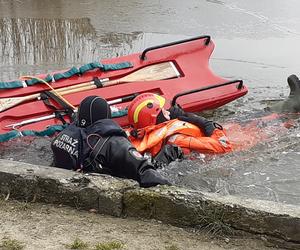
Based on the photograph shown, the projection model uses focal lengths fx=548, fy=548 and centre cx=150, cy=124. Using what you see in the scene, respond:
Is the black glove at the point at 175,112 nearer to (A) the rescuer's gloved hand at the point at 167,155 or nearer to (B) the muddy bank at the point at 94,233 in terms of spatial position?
(A) the rescuer's gloved hand at the point at 167,155

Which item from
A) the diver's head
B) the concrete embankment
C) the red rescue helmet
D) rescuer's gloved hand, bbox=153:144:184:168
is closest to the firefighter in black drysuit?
the diver's head

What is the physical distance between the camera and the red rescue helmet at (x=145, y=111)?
5406 millimetres

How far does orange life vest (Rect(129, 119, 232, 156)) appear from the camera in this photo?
519 cm

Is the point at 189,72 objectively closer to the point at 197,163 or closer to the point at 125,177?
the point at 197,163

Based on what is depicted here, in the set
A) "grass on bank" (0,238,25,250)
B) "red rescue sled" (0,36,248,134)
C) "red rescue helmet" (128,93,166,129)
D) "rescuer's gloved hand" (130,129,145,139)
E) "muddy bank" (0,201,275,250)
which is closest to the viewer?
"grass on bank" (0,238,25,250)

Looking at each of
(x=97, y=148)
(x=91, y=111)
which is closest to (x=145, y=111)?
(x=91, y=111)

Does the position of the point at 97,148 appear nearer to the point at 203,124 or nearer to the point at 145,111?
the point at 145,111

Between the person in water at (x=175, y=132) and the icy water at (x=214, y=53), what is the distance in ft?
0.43

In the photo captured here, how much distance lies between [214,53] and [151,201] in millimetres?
6076

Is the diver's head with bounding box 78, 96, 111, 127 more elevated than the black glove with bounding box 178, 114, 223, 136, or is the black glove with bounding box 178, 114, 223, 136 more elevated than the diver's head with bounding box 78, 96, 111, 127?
the diver's head with bounding box 78, 96, 111, 127

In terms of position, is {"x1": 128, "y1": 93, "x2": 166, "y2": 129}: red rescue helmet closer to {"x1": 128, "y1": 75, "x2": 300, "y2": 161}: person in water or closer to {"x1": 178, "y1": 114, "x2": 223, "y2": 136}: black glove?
{"x1": 128, "y1": 75, "x2": 300, "y2": 161}: person in water

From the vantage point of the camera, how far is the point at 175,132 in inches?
207

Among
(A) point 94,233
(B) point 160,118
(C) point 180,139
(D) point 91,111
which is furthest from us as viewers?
(B) point 160,118

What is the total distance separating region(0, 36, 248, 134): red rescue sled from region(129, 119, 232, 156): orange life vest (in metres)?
0.60
